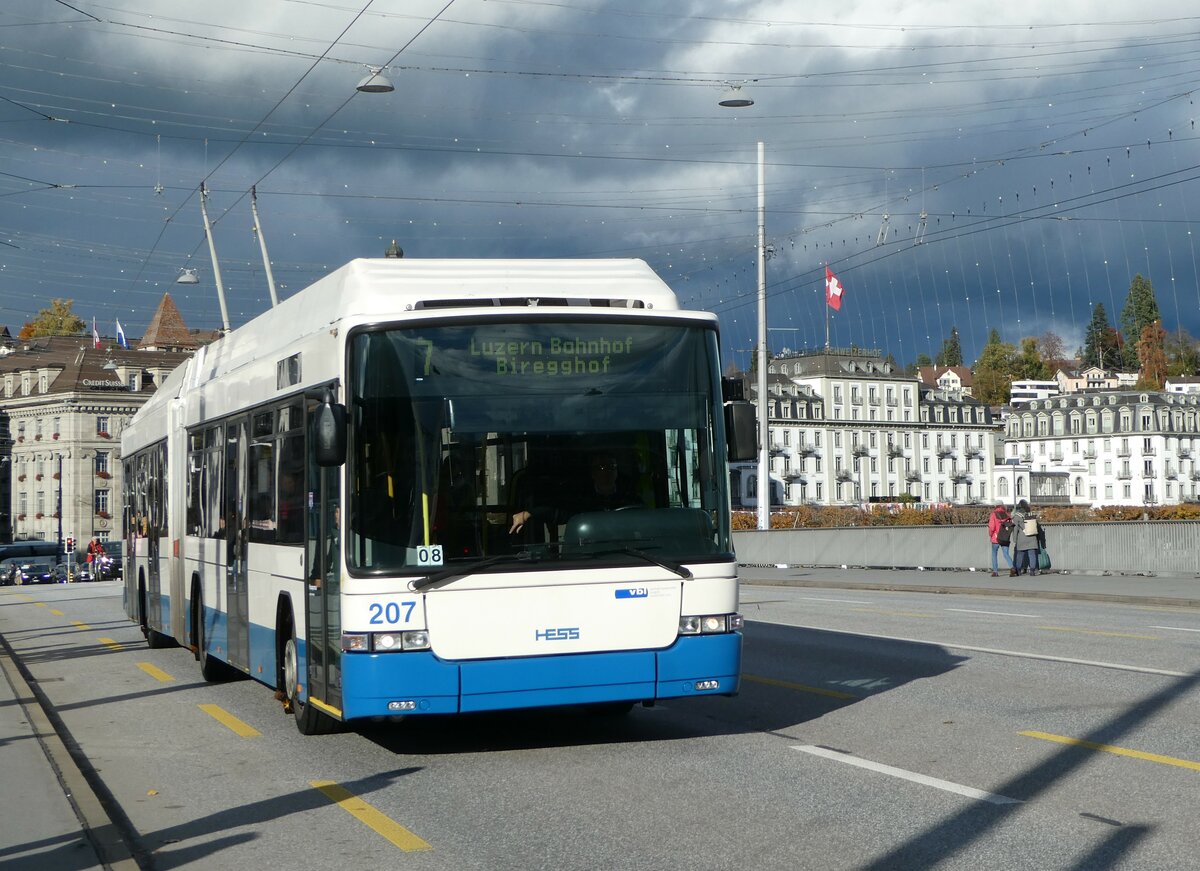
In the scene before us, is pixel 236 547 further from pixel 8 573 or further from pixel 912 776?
pixel 8 573

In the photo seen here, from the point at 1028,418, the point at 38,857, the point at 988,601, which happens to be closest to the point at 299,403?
the point at 38,857

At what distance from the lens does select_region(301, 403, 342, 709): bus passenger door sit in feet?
32.6

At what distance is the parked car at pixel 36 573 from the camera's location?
66.2 metres

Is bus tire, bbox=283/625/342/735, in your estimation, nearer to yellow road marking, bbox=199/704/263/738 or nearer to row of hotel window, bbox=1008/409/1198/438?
yellow road marking, bbox=199/704/263/738

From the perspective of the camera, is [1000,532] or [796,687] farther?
[1000,532]

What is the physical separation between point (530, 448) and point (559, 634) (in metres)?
1.15

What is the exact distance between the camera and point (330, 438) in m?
9.48

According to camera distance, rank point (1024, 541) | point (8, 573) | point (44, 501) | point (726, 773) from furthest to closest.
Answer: point (44, 501)
point (8, 573)
point (1024, 541)
point (726, 773)

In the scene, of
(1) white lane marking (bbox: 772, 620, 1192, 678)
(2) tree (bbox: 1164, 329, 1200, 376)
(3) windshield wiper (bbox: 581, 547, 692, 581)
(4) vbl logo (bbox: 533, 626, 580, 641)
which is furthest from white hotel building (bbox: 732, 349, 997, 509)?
(4) vbl logo (bbox: 533, 626, 580, 641)

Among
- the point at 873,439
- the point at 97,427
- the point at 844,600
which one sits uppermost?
the point at 97,427

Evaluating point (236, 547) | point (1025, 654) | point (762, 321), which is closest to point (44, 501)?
point (762, 321)

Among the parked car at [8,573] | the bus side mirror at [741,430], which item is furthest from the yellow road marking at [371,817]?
the parked car at [8,573]

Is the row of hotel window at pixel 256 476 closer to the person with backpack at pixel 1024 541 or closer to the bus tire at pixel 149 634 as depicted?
the bus tire at pixel 149 634

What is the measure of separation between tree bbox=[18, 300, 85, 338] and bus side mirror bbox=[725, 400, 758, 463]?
387 ft
